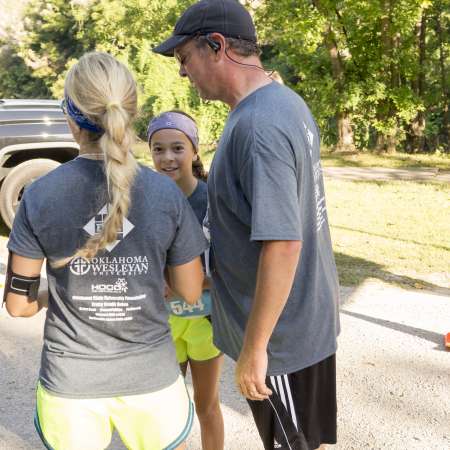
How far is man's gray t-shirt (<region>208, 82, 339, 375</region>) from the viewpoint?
190 centimetres

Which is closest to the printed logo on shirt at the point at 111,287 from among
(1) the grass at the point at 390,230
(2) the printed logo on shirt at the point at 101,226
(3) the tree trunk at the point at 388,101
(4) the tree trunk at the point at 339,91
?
(2) the printed logo on shirt at the point at 101,226

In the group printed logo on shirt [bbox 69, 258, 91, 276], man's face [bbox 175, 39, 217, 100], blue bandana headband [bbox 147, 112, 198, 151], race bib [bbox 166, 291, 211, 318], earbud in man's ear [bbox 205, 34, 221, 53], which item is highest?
earbud in man's ear [bbox 205, 34, 221, 53]

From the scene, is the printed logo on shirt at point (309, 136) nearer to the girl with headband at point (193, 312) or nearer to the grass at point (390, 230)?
the girl with headband at point (193, 312)

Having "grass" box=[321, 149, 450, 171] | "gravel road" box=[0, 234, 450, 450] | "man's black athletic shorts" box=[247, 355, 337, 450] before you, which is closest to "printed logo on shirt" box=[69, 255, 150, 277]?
"man's black athletic shorts" box=[247, 355, 337, 450]

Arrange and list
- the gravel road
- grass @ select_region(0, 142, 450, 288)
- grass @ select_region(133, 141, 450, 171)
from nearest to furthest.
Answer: the gravel road < grass @ select_region(0, 142, 450, 288) < grass @ select_region(133, 141, 450, 171)

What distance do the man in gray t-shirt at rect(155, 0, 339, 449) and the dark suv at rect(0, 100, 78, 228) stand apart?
6.13 metres

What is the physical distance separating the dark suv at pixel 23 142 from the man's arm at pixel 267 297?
21.2ft

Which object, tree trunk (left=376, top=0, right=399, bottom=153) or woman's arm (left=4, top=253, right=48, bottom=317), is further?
tree trunk (left=376, top=0, right=399, bottom=153)

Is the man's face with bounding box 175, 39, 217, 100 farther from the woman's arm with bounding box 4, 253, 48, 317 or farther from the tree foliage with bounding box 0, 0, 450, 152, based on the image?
the tree foliage with bounding box 0, 0, 450, 152

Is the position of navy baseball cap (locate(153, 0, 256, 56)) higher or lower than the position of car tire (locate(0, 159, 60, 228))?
higher

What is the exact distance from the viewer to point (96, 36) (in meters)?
32.0

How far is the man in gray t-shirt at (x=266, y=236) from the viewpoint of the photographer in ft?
6.26

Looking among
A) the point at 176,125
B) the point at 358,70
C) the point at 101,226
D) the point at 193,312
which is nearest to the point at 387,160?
the point at 358,70

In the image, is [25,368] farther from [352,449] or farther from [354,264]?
[354,264]
